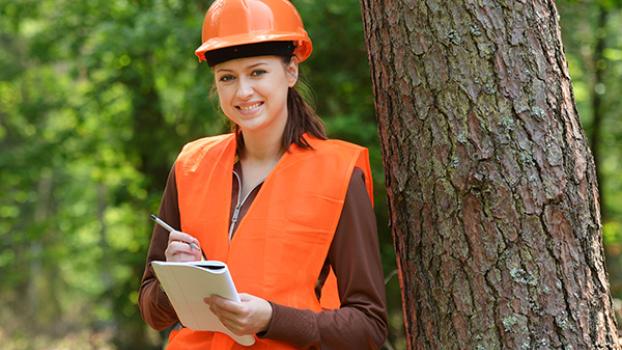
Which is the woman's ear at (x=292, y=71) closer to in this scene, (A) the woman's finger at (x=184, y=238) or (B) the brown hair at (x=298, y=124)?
(B) the brown hair at (x=298, y=124)

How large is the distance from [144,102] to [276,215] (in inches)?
311

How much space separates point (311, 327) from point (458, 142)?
0.71m

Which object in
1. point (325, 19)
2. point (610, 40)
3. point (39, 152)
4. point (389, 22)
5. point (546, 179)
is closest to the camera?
point (546, 179)

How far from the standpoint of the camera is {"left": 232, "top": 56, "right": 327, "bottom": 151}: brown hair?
283 cm

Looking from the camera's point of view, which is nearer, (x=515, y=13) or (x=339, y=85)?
(x=515, y=13)

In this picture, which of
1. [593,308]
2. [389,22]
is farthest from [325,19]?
[593,308]

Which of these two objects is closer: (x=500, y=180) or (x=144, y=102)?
(x=500, y=180)

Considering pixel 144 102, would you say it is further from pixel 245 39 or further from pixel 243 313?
pixel 243 313

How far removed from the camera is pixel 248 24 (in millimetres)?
2693

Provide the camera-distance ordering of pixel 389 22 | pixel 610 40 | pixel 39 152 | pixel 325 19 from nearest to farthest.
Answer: pixel 389 22 → pixel 325 19 → pixel 610 40 → pixel 39 152

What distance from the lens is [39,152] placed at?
10688 mm

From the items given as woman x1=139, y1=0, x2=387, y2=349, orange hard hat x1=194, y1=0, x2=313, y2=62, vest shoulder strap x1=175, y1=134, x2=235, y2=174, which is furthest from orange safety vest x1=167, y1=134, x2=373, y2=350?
orange hard hat x1=194, y1=0, x2=313, y2=62

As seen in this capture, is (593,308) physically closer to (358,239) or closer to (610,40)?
(358,239)

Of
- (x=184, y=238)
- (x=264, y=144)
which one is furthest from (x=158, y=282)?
(x=264, y=144)
